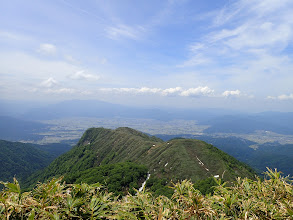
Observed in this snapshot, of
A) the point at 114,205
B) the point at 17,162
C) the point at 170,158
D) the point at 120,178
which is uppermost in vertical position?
the point at 114,205

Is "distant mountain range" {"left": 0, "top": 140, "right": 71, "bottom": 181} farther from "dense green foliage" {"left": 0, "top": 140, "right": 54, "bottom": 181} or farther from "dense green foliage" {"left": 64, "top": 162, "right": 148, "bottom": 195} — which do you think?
"dense green foliage" {"left": 64, "top": 162, "right": 148, "bottom": 195}

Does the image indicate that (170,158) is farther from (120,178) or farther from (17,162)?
(17,162)

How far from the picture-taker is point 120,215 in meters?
4.85

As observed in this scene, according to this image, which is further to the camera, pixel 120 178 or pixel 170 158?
pixel 170 158

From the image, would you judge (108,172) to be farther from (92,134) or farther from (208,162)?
Answer: (92,134)

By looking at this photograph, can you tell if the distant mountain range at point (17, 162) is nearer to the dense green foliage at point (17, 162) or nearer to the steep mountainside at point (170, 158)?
the dense green foliage at point (17, 162)

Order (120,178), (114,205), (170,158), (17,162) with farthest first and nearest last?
(17,162) < (170,158) < (120,178) < (114,205)

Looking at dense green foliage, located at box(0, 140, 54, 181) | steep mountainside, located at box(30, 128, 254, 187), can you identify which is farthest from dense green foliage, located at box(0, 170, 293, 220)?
dense green foliage, located at box(0, 140, 54, 181)

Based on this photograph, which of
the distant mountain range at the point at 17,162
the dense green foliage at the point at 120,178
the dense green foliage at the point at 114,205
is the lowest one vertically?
the distant mountain range at the point at 17,162

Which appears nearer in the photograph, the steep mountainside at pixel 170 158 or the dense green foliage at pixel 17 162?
the steep mountainside at pixel 170 158

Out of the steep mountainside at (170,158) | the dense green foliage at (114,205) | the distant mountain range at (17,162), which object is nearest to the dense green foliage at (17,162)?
the distant mountain range at (17,162)

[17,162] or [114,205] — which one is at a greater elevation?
[114,205]

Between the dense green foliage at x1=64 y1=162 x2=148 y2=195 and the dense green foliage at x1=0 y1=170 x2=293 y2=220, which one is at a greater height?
the dense green foliage at x1=0 y1=170 x2=293 y2=220

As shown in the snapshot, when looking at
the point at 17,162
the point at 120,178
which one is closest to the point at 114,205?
the point at 120,178
